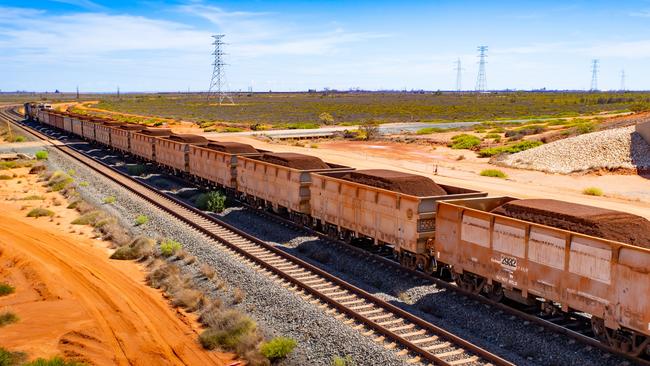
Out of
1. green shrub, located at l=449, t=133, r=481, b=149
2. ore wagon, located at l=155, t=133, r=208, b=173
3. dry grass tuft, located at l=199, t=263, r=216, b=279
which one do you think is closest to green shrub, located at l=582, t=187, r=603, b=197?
ore wagon, located at l=155, t=133, r=208, b=173

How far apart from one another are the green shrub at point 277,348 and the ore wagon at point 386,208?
5.31m

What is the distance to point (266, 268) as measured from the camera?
17953 mm

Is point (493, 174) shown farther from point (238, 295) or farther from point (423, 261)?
point (238, 295)

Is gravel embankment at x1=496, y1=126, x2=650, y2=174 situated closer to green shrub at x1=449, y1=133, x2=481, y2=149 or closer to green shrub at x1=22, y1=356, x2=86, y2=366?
green shrub at x1=449, y1=133, x2=481, y2=149

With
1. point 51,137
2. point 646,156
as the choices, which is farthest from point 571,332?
point 51,137

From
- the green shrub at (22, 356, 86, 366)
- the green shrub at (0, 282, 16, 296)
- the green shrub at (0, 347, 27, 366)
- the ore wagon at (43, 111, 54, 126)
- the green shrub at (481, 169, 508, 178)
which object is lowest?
the green shrub at (0, 282, 16, 296)

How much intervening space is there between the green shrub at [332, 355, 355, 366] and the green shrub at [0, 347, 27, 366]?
676 cm

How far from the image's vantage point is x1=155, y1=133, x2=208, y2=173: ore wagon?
3397 centimetres

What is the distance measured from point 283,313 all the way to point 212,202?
529 inches

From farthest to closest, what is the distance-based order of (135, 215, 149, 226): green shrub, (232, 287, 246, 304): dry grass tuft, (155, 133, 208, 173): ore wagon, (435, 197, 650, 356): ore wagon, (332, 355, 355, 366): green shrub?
1. (155, 133, 208, 173): ore wagon
2. (135, 215, 149, 226): green shrub
3. (232, 287, 246, 304): dry grass tuft
4. (332, 355, 355, 366): green shrub
5. (435, 197, 650, 356): ore wagon

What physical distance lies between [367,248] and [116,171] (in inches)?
1050

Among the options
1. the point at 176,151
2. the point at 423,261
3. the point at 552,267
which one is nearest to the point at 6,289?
the point at 423,261

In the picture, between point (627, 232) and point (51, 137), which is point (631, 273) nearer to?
point (627, 232)

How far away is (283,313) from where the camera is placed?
14.3m
